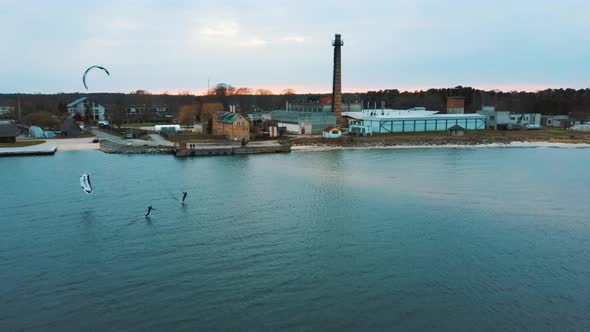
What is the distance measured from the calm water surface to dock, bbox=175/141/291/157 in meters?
5.32

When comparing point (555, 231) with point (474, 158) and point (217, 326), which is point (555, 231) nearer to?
point (217, 326)

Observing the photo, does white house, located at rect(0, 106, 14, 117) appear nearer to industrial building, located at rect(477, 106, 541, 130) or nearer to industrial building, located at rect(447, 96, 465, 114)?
industrial building, located at rect(447, 96, 465, 114)

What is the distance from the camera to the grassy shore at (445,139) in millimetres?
24766

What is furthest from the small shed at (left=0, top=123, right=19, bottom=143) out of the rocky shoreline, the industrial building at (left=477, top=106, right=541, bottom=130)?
the industrial building at (left=477, top=106, right=541, bottom=130)

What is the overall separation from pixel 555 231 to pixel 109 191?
11.6m

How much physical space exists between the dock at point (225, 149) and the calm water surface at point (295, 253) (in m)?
5.32

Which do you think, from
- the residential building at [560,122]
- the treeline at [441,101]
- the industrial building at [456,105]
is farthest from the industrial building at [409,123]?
the treeline at [441,101]

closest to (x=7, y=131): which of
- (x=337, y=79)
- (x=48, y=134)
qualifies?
(x=48, y=134)

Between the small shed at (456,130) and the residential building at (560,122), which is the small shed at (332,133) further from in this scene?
the residential building at (560,122)

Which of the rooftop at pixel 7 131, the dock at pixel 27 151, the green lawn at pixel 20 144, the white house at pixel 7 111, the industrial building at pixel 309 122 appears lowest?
the dock at pixel 27 151

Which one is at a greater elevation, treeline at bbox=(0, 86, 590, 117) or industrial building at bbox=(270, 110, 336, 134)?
treeline at bbox=(0, 86, 590, 117)

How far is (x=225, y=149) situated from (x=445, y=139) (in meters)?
13.6

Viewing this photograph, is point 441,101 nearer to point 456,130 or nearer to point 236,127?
point 456,130

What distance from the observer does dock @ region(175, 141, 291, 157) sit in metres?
20.4
